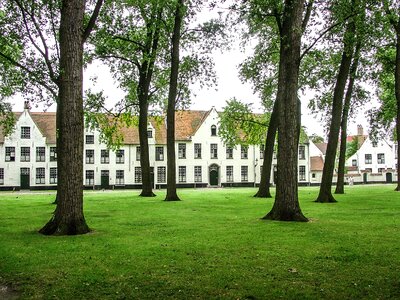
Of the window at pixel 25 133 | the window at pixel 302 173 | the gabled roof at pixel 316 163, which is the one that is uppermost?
the window at pixel 25 133

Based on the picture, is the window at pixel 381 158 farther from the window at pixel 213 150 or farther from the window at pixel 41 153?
the window at pixel 41 153

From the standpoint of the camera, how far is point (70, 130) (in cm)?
1066

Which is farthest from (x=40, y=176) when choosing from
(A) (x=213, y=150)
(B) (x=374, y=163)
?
(B) (x=374, y=163)

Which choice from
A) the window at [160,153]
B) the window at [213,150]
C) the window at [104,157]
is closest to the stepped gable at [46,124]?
the window at [104,157]

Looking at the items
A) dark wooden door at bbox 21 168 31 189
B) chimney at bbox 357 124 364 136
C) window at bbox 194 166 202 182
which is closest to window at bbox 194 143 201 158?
window at bbox 194 166 202 182

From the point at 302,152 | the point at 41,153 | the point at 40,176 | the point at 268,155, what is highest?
the point at 41,153

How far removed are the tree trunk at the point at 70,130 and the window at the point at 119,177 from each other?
50289mm

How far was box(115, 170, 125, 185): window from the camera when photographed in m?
60.5

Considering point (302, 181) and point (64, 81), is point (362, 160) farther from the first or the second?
point (64, 81)

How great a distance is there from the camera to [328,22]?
50.5ft

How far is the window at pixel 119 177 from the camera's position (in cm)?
6050

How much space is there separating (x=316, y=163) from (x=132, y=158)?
106ft

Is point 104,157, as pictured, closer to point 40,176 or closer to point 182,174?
A: point 40,176

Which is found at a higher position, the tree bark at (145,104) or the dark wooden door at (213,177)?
the tree bark at (145,104)
